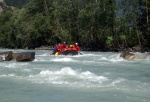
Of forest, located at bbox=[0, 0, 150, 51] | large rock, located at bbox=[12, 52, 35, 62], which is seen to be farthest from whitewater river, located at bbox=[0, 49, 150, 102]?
forest, located at bbox=[0, 0, 150, 51]

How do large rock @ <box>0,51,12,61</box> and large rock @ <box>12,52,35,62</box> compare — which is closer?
large rock @ <box>12,52,35,62</box>

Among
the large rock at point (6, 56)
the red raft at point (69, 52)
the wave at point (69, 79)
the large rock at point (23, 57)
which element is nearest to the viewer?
the wave at point (69, 79)

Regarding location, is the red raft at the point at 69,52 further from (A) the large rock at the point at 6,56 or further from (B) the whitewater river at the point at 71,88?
(B) the whitewater river at the point at 71,88

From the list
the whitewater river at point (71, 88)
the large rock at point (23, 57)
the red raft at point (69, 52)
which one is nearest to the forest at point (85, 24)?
the red raft at point (69, 52)

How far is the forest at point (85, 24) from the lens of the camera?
41.4 meters

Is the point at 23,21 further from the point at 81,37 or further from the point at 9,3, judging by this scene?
the point at 9,3

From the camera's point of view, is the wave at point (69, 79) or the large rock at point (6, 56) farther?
the large rock at point (6, 56)

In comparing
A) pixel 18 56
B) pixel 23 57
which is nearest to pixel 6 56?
pixel 18 56

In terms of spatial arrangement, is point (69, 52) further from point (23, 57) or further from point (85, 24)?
point (85, 24)

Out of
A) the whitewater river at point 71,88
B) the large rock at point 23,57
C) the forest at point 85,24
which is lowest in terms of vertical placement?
the whitewater river at point 71,88

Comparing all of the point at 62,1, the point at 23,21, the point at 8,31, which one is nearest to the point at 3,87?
the point at 62,1

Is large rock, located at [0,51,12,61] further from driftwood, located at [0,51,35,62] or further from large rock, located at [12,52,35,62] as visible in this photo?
large rock, located at [12,52,35,62]

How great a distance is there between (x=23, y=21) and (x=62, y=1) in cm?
1324

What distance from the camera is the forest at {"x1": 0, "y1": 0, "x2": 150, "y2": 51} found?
41.4 m
